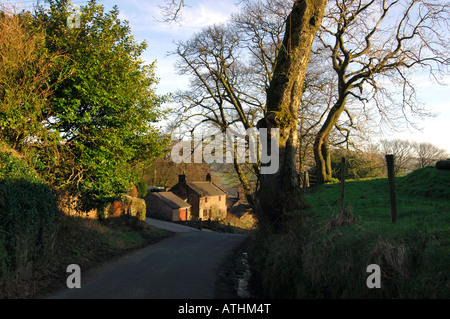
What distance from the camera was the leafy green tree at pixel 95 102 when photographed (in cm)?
1307

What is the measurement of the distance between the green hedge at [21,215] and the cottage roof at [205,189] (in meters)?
46.8

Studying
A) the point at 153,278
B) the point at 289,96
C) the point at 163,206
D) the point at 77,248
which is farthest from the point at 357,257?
the point at 163,206

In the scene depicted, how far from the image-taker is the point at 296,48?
12094mm

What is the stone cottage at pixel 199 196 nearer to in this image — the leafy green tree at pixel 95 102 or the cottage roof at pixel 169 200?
the cottage roof at pixel 169 200

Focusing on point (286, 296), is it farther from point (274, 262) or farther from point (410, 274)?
point (410, 274)

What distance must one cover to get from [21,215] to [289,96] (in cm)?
870

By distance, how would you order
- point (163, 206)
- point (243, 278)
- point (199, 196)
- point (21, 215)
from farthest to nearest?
point (199, 196) < point (163, 206) < point (243, 278) < point (21, 215)

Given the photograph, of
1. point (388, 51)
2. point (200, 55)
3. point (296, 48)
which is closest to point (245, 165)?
point (200, 55)

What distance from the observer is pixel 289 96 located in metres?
12.3

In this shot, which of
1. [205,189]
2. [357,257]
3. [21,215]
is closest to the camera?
[357,257]

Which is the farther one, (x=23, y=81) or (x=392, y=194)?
(x=23, y=81)

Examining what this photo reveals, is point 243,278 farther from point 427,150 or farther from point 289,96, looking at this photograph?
point 427,150

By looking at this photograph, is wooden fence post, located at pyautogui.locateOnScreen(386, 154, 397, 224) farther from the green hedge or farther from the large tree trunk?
the green hedge

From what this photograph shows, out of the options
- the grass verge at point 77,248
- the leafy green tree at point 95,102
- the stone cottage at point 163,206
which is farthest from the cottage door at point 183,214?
the leafy green tree at point 95,102
